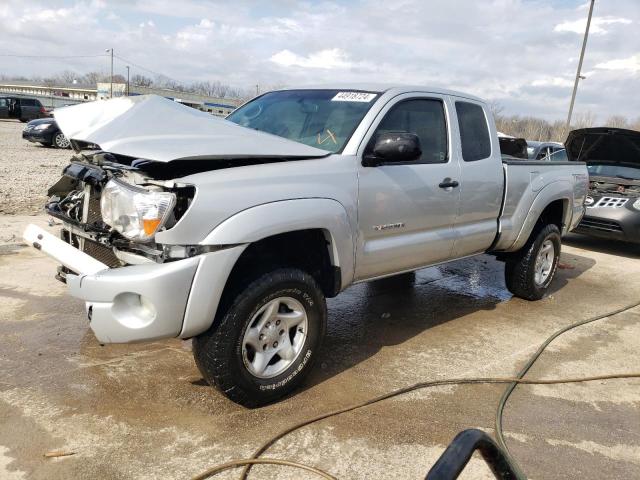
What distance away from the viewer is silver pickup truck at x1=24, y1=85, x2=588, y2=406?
289cm

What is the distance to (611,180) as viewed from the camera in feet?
29.2

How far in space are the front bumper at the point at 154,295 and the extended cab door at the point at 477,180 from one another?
241cm

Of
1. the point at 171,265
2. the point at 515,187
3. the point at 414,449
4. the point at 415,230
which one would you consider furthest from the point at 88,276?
the point at 515,187

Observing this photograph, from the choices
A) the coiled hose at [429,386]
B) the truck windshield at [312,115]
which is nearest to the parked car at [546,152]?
the coiled hose at [429,386]

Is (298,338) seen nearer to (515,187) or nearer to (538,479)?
(538,479)

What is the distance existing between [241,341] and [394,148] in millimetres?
1576

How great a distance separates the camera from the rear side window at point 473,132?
4.78 m

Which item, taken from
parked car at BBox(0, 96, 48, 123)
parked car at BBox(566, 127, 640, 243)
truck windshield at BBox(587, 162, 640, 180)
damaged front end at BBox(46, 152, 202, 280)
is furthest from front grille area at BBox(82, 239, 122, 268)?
parked car at BBox(0, 96, 48, 123)

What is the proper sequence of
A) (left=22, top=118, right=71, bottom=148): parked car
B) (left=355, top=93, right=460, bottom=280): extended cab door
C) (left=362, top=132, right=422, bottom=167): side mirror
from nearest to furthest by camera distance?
(left=362, top=132, right=422, bottom=167): side mirror
(left=355, top=93, right=460, bottom=280): extended cab door
(left=22, top=118, right=71, bottom=148): parked car

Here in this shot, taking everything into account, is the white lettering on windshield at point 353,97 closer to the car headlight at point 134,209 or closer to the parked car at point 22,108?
the car headlight at point 134,209

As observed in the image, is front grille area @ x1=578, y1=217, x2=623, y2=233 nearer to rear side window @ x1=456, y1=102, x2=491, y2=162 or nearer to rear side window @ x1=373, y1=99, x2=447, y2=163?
rear side window @ x1=456, y1=102, x2=491, y2=162

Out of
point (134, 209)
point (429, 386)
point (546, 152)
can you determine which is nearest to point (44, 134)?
point (546, 152)

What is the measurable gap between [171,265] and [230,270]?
32 cm

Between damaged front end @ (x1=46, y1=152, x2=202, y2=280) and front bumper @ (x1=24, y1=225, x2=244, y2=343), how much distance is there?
0.12 m
